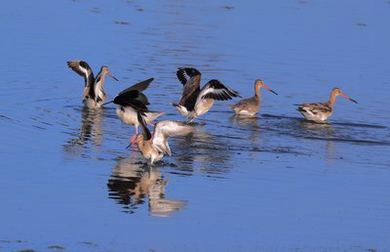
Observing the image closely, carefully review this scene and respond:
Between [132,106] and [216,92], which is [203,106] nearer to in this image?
[216,92]

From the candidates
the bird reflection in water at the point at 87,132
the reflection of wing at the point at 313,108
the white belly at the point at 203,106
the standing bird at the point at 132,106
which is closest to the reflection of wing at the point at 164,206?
the bird reflection in water at the point at 87,132

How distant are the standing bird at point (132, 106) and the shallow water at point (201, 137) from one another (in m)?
0.28

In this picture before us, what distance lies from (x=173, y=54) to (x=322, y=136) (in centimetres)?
650

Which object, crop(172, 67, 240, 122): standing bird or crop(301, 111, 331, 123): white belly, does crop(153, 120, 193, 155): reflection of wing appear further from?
crop(301, 111, 331, 123): white belly

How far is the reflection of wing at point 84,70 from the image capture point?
59.7ft

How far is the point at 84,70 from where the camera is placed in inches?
725

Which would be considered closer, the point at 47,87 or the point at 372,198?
the point at 372,198

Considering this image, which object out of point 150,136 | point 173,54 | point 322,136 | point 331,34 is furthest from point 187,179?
point 331,34

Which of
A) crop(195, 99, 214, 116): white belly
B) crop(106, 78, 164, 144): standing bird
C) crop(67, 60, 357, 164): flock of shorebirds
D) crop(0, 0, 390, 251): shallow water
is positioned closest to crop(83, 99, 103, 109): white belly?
crop(67, 60, 357, 164): flock of shorebirds

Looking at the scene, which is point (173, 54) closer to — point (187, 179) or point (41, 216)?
point (187, 179)

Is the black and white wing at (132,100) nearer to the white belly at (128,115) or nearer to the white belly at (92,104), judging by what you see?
the white belly at (128,115)

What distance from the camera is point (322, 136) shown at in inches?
640

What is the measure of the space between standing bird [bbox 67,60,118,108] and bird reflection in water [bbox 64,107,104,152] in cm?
17

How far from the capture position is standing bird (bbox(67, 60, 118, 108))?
57.8 feet
